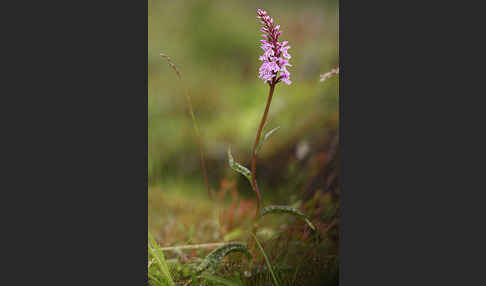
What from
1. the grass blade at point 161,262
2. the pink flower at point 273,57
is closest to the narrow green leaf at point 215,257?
the grass blade at point 161,262

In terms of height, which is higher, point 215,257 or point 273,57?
point 273,57

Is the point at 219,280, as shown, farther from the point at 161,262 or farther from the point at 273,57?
the point at 273,57

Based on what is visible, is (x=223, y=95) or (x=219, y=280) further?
(x=223, y=95)

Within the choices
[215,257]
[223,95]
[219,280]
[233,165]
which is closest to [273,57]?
[233,165]

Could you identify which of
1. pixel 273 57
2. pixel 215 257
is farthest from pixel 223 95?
pixel 215 257

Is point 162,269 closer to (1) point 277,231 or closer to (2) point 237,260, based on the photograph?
(2) point 237,260

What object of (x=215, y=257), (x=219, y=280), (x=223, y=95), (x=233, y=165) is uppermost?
(x=223, y=95)
